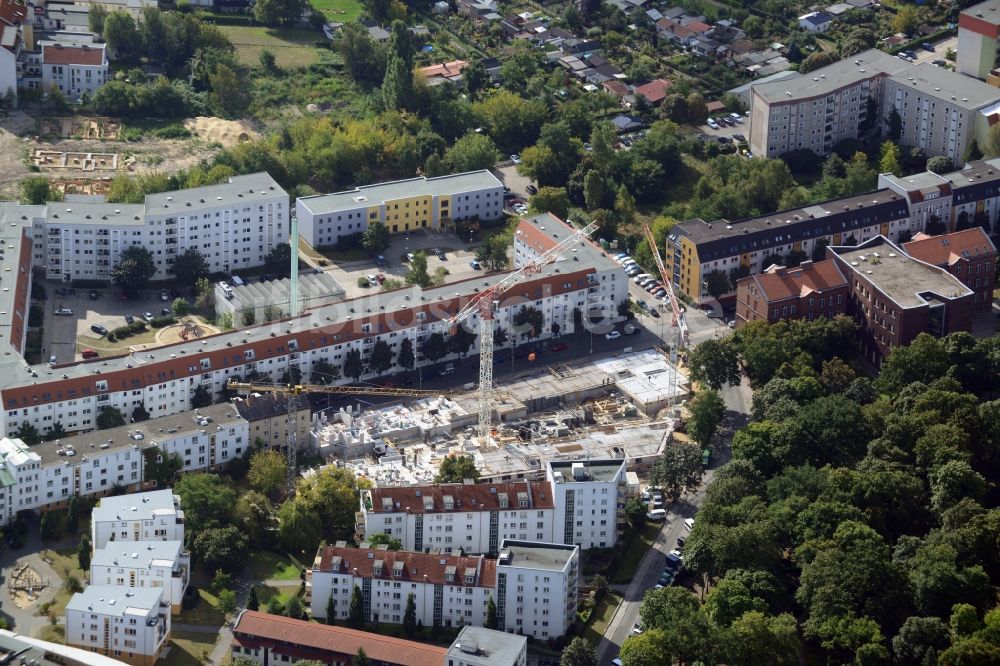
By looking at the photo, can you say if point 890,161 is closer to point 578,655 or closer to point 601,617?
point 601,617

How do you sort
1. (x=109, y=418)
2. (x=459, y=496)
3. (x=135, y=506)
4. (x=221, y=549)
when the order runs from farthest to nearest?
(x=109, y=418) → (x=459, y=496) → (x=135, y=506) → (x=221, y=549)

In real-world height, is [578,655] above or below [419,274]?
below

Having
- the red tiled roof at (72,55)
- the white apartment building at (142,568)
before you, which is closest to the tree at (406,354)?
the white apartment building at (142,568)

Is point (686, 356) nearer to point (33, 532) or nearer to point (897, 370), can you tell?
point (897, 370)

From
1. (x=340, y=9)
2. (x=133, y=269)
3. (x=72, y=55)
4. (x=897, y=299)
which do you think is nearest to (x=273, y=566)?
(x=133, y=269)

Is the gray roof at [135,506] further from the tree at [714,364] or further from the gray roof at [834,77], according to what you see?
the gray roof at [834,77]

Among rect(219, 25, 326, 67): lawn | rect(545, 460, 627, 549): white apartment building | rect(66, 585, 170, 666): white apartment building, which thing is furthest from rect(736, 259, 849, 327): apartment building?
rect(219, 25, 326, 67): lawn
